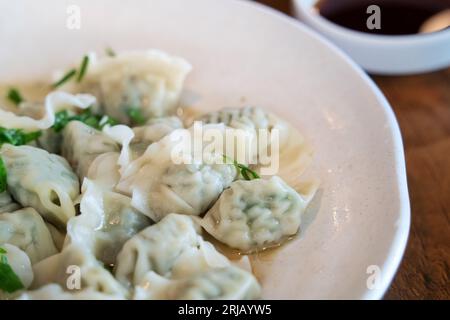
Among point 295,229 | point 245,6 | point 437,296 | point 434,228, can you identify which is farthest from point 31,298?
point 245,6

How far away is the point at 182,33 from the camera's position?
2545 millimetres

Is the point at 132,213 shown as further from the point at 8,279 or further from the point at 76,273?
the point at 8,279

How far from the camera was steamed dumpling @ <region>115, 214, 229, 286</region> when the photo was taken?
5.52 ft

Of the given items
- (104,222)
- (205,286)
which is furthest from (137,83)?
(205,286)

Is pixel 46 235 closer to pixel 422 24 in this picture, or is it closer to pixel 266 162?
pixel 266 162

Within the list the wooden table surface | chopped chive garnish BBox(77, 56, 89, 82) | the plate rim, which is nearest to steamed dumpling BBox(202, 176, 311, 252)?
the plate rim

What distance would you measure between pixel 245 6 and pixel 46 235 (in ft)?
4.31

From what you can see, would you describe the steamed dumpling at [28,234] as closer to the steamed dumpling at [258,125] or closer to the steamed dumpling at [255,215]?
the steamed dumpling at [255,215]

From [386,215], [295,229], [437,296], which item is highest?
[386,215]

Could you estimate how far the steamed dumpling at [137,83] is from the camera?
239cm

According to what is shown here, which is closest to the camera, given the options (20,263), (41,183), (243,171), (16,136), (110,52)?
(20,263)

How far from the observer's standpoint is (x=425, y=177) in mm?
2297

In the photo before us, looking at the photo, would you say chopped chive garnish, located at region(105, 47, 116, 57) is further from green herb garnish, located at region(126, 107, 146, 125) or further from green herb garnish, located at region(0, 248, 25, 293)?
green herb garnish, located at region(0, 248, 25, 293)

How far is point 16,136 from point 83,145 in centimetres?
25
